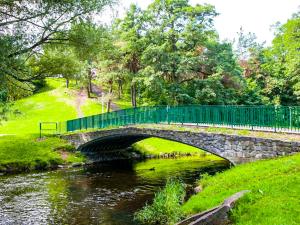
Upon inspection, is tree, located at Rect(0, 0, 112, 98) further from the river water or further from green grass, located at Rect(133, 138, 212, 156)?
green grass, located at Rect(133, 138, 212, 156)

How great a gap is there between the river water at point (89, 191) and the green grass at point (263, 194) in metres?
3.77

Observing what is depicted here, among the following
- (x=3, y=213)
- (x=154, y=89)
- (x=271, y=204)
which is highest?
(x=154, y=89)

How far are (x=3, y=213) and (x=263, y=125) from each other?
14.3 metres

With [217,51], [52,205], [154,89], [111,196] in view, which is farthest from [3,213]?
[217,51]

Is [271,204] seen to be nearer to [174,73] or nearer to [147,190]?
[147,190]

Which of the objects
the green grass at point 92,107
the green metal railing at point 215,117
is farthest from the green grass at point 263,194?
the green grass at point 92,107

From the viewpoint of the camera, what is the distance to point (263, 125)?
20000mm

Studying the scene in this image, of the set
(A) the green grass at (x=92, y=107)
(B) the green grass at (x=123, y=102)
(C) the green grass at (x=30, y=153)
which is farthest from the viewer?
(B) the green grass at (x=123, y=102)

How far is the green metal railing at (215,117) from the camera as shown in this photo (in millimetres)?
18672

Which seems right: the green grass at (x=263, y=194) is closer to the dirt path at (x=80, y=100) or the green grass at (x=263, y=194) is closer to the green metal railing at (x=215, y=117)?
the green metal railing at (x=215, y=117)

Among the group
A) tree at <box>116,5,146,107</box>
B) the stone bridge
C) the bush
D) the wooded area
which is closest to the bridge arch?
the stone bridge

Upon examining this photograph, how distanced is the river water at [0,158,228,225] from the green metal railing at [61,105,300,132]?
422cm

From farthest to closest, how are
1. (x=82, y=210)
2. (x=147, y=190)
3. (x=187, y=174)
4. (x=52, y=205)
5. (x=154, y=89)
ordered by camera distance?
(x=154, y=89), (x=187, y=174), (x=147, y=190), (x=52, y=205), (x=82, y=210)

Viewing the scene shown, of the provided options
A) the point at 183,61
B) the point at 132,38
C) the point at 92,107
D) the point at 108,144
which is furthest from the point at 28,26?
the point at 92,107
